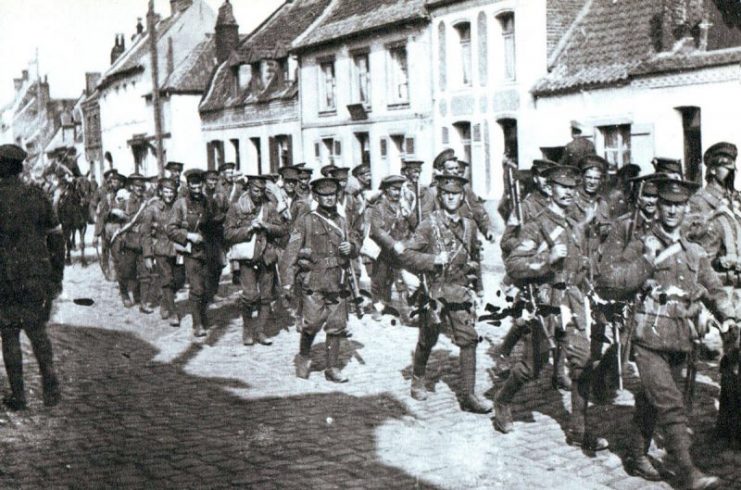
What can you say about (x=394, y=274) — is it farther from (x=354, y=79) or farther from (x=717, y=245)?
(x=354, y=79)

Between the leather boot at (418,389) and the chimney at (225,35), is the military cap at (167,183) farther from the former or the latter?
the chimney at (225,35)

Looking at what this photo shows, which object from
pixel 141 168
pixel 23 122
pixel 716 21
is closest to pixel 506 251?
pixel 716 21

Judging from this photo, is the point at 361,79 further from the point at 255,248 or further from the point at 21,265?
the point at 21,265

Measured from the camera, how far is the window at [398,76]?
29.2 metres

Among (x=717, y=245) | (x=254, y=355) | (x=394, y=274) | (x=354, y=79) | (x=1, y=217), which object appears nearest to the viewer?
(x=717, y=245)

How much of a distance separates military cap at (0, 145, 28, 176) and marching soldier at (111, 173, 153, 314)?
19.8 ft

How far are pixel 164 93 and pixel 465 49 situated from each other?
2063 centimetres

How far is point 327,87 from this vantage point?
33.2m

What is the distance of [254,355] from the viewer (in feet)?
34.9

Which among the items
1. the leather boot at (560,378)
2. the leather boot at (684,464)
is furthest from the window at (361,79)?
the leather boot at (684,464)

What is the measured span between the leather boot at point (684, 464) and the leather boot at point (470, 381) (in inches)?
87.0

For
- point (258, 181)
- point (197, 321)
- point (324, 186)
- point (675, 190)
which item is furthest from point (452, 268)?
point (197, 321)

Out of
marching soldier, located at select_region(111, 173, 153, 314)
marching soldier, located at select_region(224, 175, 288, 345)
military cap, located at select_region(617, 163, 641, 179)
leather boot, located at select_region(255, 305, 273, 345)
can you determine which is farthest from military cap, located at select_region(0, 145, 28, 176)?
military cap, located at select_region(617, 163, 641, 179)

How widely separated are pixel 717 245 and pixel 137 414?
191 inches
